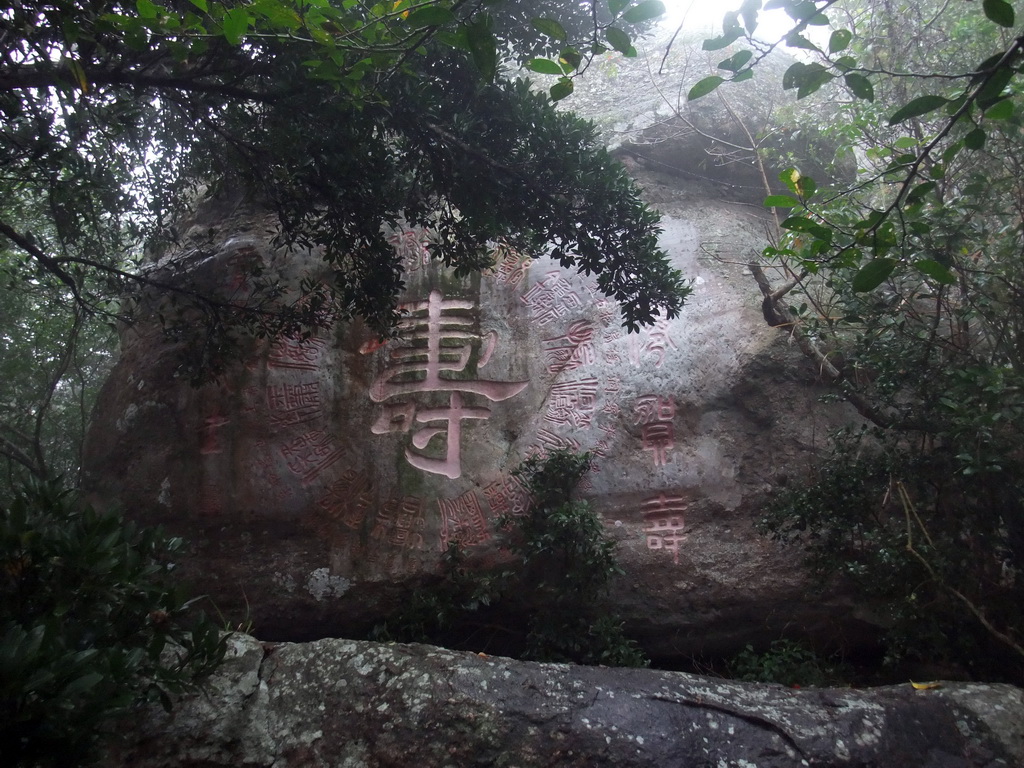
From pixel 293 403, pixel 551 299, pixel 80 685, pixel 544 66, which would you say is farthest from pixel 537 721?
pixel 551 299

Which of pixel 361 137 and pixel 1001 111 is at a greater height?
pixel 361 137

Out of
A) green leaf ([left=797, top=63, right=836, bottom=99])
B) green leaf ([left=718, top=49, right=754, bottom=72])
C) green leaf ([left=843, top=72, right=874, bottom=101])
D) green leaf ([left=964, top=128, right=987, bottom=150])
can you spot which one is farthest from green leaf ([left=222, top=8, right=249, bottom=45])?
green leaf ([left=964, top=128, right=987, bottom=150])

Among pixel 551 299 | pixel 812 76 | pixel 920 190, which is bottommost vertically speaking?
pixel 920 190

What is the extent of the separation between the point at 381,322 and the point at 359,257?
0.36 metres

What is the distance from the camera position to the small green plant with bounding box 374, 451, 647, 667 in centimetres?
390

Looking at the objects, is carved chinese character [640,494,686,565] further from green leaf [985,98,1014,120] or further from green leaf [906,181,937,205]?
green leaf [985,98,1014,120]

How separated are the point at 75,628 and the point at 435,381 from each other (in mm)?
2955

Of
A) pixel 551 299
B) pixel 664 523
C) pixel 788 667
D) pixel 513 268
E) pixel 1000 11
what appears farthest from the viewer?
pixel 513 268

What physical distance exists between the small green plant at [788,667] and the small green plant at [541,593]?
1.79ft

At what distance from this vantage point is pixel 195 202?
19.9ft

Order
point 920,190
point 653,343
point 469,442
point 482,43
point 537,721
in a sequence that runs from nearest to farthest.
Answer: point 920,190
point 482,43
point 537,721
point 469,442
point 653,343

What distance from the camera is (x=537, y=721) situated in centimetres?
283

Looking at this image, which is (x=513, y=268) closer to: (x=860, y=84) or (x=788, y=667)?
(x=788, y=667)

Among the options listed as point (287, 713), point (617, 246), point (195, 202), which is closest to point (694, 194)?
point (617, 246)
